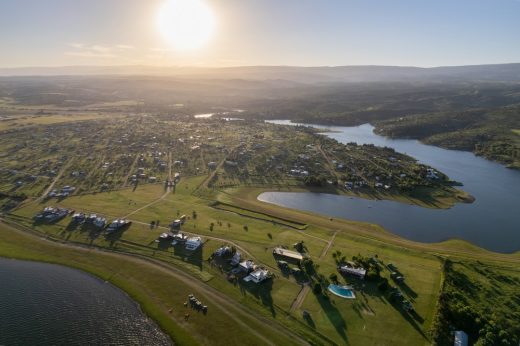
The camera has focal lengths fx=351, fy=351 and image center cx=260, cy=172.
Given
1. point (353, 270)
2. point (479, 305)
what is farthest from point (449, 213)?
point (353, 270)

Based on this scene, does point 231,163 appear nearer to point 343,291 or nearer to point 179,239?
point 179,239

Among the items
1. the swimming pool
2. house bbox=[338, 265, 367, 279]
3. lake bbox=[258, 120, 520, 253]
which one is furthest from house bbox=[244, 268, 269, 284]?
lake bbox=[258, 120, 520, 253]

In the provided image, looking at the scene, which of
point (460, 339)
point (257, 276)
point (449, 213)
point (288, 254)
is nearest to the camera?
point (460, 339)

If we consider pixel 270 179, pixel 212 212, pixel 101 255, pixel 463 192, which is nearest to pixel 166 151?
pixel 270 179

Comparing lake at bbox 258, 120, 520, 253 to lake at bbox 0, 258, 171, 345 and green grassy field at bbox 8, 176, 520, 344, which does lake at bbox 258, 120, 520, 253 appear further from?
lake at bbox 0, 258, 171, 345

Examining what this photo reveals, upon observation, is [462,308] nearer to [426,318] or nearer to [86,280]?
[426,318]
